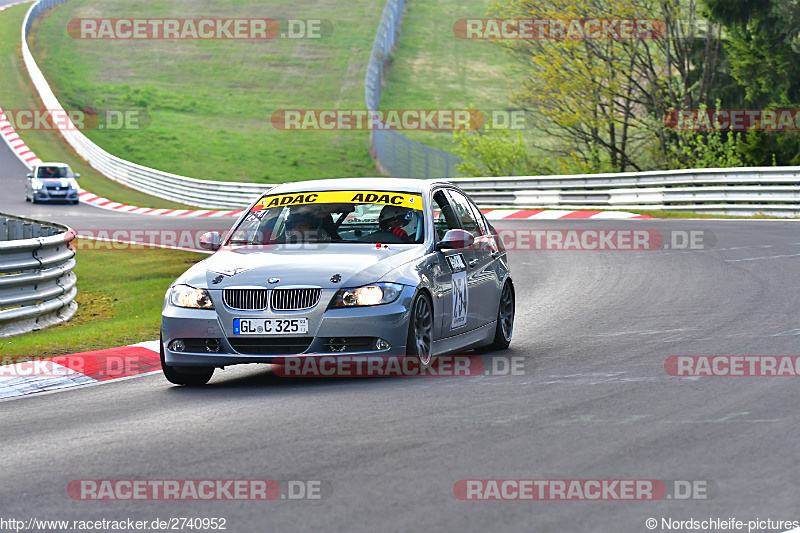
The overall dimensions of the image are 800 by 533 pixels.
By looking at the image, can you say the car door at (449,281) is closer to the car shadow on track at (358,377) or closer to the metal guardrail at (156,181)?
the car shadow on track at (358,377)

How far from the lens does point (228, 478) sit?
5848 millimetres

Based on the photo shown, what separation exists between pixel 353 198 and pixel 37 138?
1823 inches

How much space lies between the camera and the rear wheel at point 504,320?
36.1 feet

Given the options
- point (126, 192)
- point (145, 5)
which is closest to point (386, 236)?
point (126, 192)

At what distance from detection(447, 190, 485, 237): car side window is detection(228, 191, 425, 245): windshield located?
2.41 ft

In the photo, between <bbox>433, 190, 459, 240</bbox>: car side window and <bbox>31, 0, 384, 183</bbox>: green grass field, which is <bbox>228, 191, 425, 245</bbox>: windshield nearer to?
<bbox>433, 190, 459, 240</bbox>: car side window

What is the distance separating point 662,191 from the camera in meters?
29.3

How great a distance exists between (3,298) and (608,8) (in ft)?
83.7

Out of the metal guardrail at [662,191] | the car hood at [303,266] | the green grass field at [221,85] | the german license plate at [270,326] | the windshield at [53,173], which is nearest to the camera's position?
the german license plate at [270,326]

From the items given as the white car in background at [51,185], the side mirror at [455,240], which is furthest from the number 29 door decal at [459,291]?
the white car in background at [51,185]

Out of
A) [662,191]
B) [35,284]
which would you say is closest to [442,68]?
[662,191]

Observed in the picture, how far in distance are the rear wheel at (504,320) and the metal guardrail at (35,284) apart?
5.06 metres

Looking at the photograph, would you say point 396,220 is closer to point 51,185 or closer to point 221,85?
point 51,185

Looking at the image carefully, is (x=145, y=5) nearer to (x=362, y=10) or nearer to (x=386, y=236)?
(x=362, y=10)
